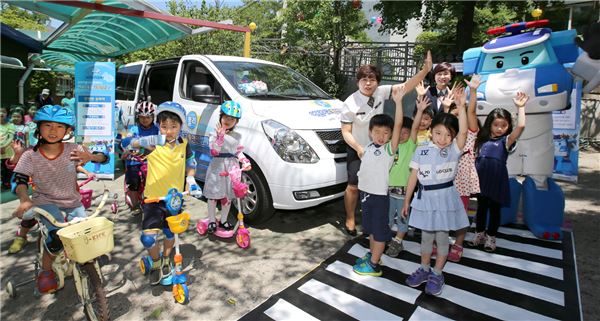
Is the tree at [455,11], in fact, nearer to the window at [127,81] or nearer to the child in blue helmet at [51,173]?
the window at [127,81]

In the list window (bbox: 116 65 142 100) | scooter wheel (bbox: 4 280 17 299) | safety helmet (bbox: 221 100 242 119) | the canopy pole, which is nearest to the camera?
scooter wheel (bbox: 4 280 17 299)

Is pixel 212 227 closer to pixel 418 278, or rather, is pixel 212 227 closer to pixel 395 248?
pixel 395 248

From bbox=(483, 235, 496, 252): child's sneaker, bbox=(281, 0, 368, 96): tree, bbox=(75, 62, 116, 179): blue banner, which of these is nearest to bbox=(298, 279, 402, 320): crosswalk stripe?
bbox=(483, 235, 496, 252): child's sneaker

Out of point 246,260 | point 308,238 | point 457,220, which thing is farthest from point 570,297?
point 246,260

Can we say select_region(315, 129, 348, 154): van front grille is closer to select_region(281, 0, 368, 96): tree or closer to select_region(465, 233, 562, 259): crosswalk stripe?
select_region(465, 233, 562, 259): crosswalk stripe

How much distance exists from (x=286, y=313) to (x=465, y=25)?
11427mm

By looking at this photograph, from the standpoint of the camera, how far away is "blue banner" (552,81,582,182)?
6.78m

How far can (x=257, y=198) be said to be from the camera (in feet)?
14.0

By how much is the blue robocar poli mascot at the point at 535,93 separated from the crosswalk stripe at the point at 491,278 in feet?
4.19

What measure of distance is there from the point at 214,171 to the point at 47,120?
1610 mm

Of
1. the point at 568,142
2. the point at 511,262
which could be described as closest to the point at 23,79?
the point at 511,262

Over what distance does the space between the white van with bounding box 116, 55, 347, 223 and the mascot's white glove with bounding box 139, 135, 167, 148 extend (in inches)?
46.1

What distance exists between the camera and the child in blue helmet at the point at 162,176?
10.1ft

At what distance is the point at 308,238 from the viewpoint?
4336 millimetres
